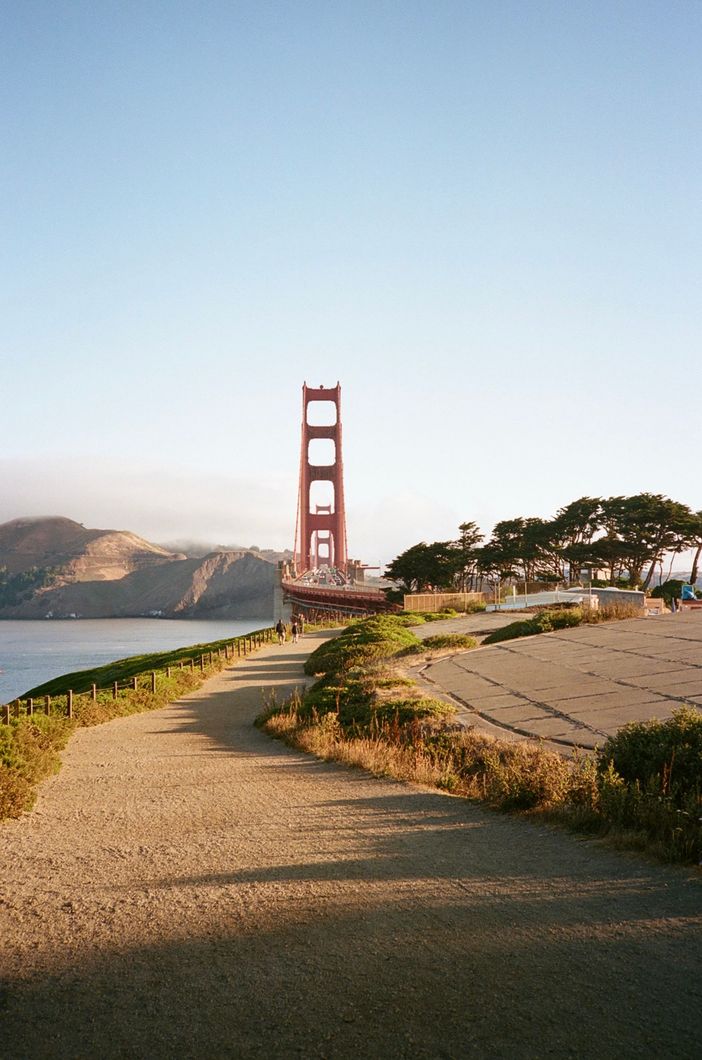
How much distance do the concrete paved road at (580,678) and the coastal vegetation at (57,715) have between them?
5185 mm

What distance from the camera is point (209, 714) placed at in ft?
50.8

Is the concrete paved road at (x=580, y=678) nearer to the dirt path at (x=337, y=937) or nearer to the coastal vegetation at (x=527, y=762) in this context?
the coastal vegetation at (x=527, y=762)

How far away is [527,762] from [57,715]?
417 inches

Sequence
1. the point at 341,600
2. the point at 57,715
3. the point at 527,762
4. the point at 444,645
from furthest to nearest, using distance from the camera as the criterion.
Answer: the point at 341,600, the point at 444,645, the point at 57,715, the point at 527,762

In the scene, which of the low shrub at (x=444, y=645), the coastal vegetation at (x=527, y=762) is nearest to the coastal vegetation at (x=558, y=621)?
the low shrub at (x=444, y=645)

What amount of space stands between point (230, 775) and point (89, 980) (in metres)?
5.35

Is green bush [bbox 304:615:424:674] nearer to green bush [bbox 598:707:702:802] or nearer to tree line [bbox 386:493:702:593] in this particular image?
green bush [bbox 598:707:702:802]

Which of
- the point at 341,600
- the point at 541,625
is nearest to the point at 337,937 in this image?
the point at 541,625

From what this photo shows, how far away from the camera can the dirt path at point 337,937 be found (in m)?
3.23

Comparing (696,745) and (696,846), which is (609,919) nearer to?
(696,846)

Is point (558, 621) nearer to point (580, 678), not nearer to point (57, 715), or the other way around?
point (580, 678)

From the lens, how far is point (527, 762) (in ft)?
24.2

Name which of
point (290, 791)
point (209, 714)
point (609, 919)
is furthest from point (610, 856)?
point (209, 714)

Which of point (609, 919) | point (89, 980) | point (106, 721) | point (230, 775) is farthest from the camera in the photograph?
point (106, 721)
